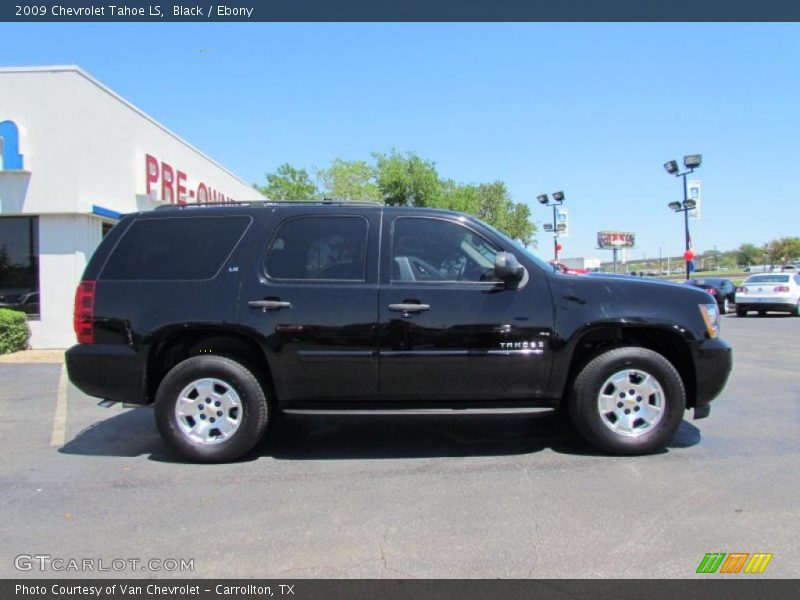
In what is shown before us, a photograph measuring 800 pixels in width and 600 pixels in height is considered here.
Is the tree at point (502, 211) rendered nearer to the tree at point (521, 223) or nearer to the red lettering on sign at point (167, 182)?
the tree at point (521, 223)

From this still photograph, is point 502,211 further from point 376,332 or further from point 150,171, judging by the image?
point 376,332

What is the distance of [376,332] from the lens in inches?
182

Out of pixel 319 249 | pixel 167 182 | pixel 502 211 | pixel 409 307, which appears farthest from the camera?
pixel 502 211

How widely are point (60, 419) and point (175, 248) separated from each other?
2845 millimetres

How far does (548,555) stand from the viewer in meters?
3.23

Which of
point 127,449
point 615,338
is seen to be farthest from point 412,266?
point 127,449

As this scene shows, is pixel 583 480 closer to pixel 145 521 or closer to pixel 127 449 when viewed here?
pixel 145 521

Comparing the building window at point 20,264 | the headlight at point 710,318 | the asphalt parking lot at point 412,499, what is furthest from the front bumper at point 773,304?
the building window at point 20,264

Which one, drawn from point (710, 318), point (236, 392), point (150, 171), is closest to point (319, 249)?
point (236, 392)

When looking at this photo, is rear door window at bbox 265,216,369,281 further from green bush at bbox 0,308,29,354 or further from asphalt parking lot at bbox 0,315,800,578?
green bush at bbox 0,308,29,354
